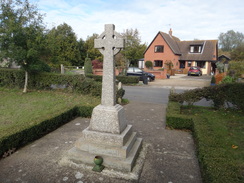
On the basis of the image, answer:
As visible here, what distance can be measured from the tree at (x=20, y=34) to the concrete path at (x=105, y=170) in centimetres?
695

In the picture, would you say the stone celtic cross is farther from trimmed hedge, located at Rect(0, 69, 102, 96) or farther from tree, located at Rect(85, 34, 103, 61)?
tree, located at Rect(85, 34, 103, 61)

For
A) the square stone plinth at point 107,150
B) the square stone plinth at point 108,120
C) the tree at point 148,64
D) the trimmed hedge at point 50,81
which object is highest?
the tree at point 148,64

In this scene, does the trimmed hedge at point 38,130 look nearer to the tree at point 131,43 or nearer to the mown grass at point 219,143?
the mown grass at point 219,143

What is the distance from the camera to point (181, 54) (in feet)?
120

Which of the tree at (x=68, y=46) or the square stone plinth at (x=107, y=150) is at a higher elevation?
the tree at (x=68, y=46)

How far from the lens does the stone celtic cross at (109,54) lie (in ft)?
14.2

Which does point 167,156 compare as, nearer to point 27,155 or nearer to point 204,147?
point 204,147

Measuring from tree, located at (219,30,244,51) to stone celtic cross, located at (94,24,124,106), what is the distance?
9305cm

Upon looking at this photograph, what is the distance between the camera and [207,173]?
3.41 m

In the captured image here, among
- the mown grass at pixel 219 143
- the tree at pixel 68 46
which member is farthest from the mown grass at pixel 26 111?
the tree at pixel 68 46

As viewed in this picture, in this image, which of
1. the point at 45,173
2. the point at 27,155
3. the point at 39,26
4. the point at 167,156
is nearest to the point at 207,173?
the point at 167,156

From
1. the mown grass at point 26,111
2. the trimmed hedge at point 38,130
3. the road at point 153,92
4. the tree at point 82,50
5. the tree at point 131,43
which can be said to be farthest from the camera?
the tree at point 82,50

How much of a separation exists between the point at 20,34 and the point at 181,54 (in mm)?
31822

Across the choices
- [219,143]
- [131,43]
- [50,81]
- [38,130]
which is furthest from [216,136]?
[131,43]
